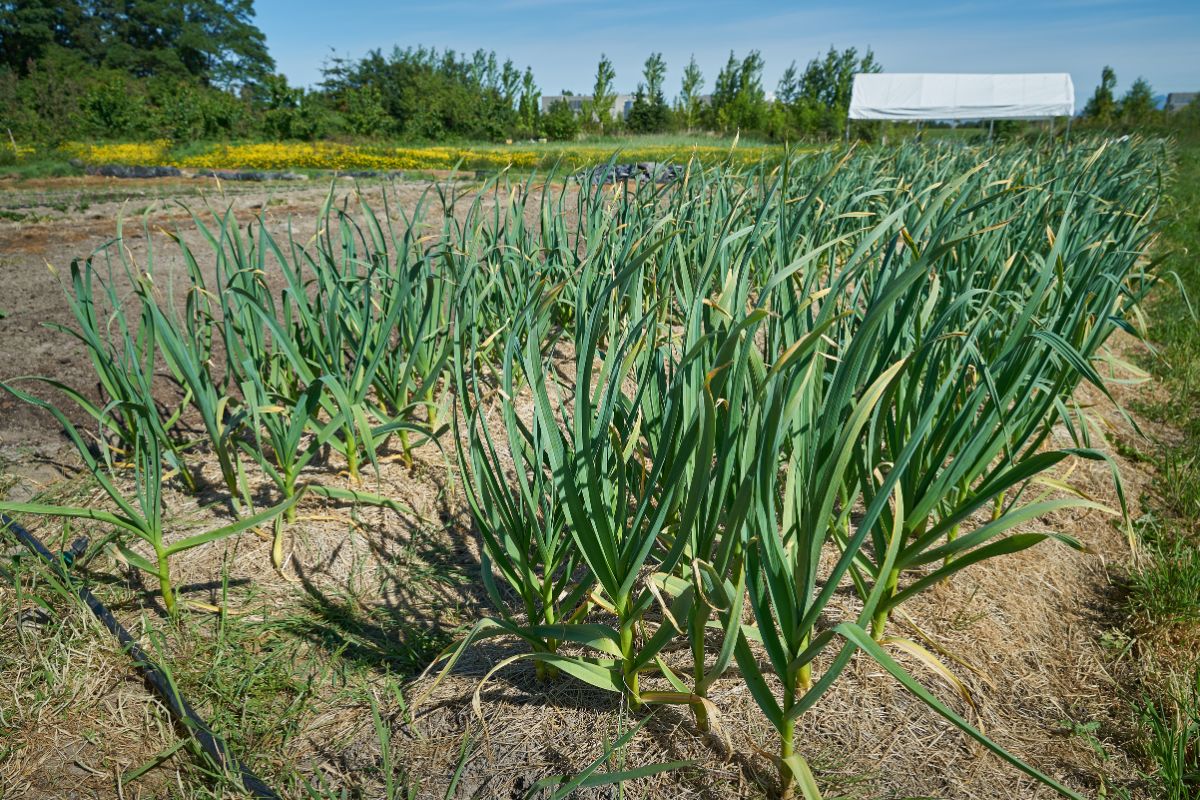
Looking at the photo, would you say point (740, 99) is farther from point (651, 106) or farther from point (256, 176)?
point (256, 176)

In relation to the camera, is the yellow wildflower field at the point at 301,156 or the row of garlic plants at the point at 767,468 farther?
the yellow wildflower field at the point at 301,156

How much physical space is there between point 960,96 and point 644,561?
2466 centimetres

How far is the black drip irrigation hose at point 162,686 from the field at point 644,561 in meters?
0.03

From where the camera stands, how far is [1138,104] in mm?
26609

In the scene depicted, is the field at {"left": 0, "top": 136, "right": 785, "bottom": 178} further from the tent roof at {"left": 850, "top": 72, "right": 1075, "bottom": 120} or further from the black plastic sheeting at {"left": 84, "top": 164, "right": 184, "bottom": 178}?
the tent roof at {"left": 850, "top": 72, "right": 1075, "bottom": 120}

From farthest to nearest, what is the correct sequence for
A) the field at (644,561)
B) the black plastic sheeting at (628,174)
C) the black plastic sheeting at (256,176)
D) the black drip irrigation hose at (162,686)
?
1. the black plastic sheeting at (256,176)
2. the black plastic sheeting at (628,174)
3. the black drip irrigation hose at (162,686)
4. the field at (644,561)

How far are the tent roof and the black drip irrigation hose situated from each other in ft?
75.5

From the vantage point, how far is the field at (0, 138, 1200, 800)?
1.05 metres

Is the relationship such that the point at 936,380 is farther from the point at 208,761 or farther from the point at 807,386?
the point at 208,761

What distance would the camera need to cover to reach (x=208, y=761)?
125 centimetres

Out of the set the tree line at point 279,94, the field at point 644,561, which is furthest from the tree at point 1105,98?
the field at point 644,561

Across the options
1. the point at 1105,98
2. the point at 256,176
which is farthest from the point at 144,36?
the point at 1105,98

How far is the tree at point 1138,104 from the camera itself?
995 inches

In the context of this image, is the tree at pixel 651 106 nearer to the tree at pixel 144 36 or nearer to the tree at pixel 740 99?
the tree at pixel 740 99
